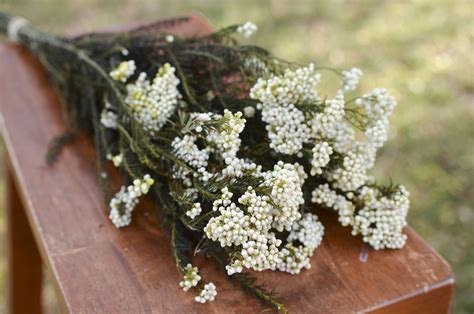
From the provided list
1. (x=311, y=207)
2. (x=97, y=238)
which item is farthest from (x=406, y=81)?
(x=97, y=238)

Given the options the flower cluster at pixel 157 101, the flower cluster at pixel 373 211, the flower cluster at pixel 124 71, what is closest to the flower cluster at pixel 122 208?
the flower cluster at pixel 157 101

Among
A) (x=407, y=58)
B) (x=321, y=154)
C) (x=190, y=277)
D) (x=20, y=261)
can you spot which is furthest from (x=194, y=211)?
(x=407, y=58)

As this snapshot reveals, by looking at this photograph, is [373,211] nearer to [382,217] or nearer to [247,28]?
[382,217]

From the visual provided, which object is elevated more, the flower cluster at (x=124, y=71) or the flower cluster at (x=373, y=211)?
the flower cluster at (x=124, y=71)

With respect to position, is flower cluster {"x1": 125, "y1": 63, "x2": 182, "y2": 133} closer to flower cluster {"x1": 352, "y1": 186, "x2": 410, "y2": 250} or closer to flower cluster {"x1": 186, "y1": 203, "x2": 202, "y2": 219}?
flower cluster {"x1": 186, "y1": 203, "x2": 202, "y2": 219}

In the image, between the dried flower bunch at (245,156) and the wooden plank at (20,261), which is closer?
the dried flower bunch at (245,156)

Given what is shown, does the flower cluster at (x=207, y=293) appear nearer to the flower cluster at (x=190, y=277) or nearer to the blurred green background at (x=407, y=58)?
the flower cluster at (x=190, y=277)

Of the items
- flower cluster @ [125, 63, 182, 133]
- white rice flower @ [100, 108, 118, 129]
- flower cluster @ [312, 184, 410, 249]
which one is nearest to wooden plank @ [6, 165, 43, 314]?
white rice flower @ [100, 108, 118, 129]

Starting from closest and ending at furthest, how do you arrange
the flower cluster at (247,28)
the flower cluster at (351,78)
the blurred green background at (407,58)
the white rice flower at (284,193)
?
the white rice flower at (284,193) < the flower cluster at (351,78) < the flower cluster at (247,28) < the blurred green background at (407,58)
